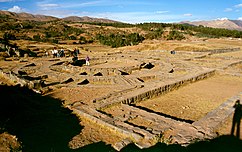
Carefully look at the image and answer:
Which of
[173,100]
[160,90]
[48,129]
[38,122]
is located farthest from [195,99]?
[38,122]

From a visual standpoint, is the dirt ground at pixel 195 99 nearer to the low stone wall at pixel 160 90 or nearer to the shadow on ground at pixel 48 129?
the low stone wall at pixel 160 90

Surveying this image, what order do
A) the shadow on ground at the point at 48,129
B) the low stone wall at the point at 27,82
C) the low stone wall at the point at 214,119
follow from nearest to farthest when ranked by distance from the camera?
the shadow on ground at the point at 48,129, the low stone wall at the point at 214,119, the low stone wall at the point at 27,82

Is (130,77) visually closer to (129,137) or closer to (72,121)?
(72,121)

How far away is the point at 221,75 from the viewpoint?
16.0 m

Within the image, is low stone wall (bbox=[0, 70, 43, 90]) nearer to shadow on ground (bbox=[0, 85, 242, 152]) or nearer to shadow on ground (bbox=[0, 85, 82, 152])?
shadow on ground (bbox=[0, 85, 82, 152])

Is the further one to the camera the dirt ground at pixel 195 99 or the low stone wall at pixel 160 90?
the low stone wall at pixel 160 90

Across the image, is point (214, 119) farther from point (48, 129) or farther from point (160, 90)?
point (48, 129)

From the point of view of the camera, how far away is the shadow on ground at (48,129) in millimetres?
6066

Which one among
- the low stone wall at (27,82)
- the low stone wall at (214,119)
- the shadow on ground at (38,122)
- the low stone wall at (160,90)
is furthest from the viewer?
the low stone wall at (27,82)

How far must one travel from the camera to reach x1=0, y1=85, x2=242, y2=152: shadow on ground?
607 centimetres

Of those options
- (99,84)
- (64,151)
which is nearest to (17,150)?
(64,151)

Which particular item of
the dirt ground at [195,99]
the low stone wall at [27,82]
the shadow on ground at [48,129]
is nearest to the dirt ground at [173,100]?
the dirt ground at [195,99]

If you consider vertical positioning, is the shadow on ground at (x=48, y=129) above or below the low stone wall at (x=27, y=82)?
below

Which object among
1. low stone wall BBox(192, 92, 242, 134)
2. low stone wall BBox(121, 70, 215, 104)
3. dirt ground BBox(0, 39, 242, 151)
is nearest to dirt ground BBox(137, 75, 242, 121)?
dirt ground BBox(0, 39, 242, 151)
